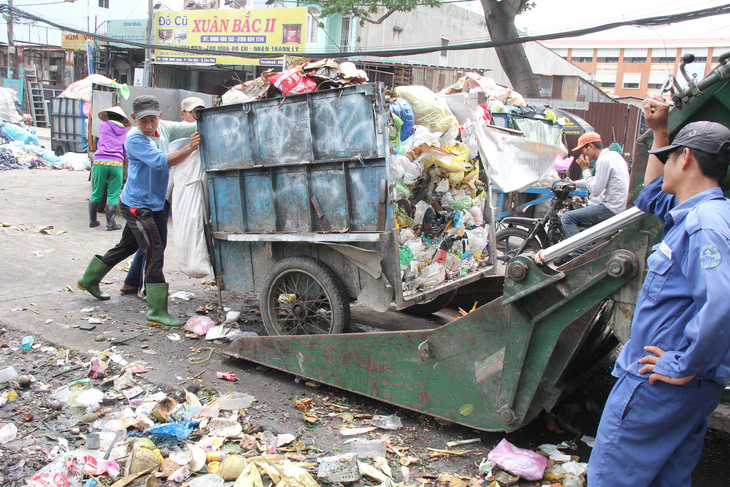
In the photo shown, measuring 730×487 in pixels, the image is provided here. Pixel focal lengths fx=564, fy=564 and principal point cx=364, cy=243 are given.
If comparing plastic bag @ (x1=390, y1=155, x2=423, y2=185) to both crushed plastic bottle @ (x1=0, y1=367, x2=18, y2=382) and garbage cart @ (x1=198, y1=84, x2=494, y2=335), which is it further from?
crushed plastic bottle @ (x1=0, y1=367, x2=18, y2=382)

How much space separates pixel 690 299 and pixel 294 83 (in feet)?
10.3

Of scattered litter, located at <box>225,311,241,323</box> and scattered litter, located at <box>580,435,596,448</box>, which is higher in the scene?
scattered litter, located at <box>225,311,241,323</box>

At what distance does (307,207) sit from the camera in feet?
13.6

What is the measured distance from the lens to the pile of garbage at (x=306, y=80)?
4164 millimetres

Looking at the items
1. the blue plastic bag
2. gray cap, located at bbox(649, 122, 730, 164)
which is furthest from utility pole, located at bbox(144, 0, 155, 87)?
gray cap, located at bbox(649, 122, 730, 164)

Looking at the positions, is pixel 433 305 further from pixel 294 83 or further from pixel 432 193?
pixel 294 83

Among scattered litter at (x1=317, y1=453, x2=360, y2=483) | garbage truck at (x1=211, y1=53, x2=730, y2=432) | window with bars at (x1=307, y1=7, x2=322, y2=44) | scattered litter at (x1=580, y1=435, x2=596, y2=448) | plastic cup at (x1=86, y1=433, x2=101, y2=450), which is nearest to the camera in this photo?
garbage truck at (x1=211, y1=53, x2=730, y2=432)

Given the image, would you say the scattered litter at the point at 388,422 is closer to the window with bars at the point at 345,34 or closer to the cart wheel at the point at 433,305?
the cart wheel at the point at 433,305

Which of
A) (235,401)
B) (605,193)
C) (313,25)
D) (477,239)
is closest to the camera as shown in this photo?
(235,401)

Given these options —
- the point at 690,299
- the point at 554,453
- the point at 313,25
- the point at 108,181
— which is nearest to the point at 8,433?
the point at 554,453

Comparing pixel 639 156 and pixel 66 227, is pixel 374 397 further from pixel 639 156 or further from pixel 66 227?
pixel 66 227

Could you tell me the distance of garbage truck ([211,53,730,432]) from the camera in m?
2.44

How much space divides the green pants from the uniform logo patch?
328 inches

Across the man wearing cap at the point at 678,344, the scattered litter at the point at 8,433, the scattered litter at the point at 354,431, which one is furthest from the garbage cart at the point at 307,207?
the man wearing cap at the point at 678,344
